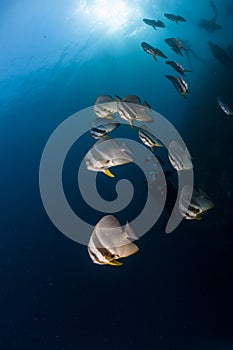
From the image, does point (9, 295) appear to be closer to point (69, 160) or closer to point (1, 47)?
point (69, 160)

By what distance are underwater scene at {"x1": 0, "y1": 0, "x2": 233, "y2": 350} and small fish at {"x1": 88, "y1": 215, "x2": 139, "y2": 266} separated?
1cm

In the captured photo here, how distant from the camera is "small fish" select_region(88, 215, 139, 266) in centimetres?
280

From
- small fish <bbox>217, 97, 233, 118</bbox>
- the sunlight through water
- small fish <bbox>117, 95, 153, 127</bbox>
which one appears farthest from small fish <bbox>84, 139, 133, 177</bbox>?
the sunlight through water

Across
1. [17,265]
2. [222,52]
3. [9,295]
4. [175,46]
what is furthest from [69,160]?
[175,46]

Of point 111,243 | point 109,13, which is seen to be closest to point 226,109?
point 111,243

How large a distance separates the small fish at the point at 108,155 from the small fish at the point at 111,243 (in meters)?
0.86

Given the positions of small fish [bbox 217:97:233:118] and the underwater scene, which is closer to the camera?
the underwater scene

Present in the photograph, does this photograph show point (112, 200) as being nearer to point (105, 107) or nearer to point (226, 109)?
point (226, 109)

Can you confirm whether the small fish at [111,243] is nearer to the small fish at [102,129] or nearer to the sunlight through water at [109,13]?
the small fish at [102,129]

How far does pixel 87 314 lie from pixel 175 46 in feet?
42.1

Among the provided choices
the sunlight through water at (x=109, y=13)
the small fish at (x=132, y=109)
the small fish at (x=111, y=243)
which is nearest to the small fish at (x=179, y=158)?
the small fish at (x=132, y=109)

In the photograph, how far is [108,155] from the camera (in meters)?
3.59

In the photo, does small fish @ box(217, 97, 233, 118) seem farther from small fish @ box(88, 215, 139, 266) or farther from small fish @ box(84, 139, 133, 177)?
small fish @ box(88, 215, 139, 266)

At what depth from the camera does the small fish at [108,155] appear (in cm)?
357
